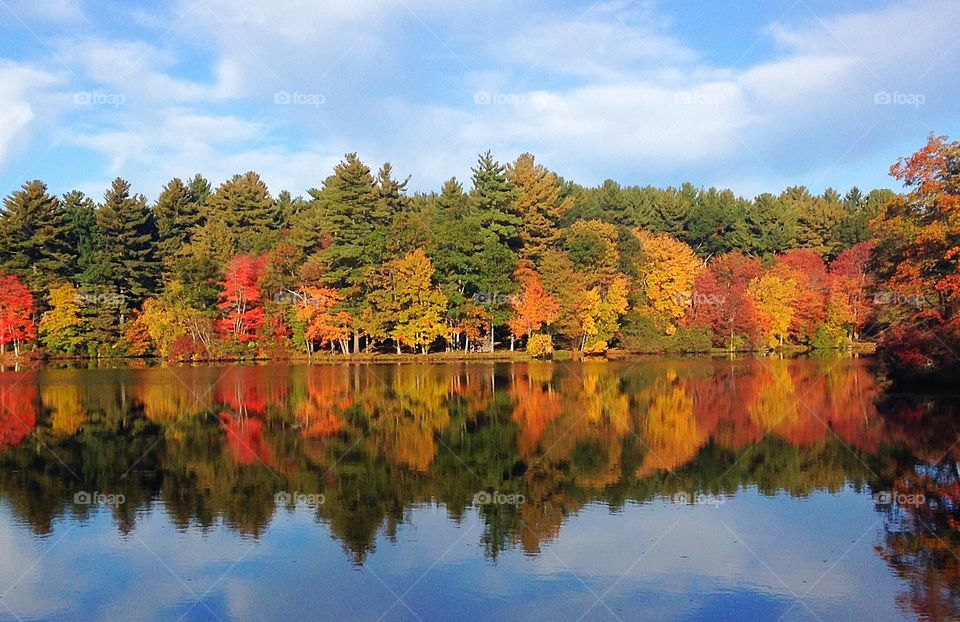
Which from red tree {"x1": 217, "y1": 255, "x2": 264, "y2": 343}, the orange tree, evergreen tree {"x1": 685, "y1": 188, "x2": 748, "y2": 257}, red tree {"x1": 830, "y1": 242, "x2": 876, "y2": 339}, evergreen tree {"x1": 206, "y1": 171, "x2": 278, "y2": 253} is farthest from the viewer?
evergreen tree {"x1": 685, "y1": 188, "x2": 748, "y2": 257}

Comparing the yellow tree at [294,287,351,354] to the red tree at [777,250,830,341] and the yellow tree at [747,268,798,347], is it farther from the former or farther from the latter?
the red tree at [777,250,830,341]

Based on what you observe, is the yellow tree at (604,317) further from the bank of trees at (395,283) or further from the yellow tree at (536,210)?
the yellow tree at (536,210)

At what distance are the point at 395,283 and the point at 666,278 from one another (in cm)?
1812

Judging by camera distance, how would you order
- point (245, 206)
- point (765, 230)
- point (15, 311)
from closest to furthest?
point (15, 311) → point (245, 206) → point (765, 230)

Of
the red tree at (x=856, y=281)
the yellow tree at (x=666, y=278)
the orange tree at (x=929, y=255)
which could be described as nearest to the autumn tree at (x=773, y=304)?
the red tree at (x=856, y=281)

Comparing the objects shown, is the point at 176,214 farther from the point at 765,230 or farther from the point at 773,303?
the point at 765,230

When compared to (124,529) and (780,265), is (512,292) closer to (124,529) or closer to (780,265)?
(780,265)

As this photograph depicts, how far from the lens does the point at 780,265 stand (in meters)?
58.9

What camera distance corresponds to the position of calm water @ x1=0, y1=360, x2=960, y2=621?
8.26 m

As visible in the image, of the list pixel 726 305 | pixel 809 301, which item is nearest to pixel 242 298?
pixel 726 305

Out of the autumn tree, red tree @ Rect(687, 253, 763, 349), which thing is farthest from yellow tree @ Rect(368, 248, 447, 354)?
the autumn tree

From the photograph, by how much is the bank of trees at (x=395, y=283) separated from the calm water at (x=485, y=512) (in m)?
25.7

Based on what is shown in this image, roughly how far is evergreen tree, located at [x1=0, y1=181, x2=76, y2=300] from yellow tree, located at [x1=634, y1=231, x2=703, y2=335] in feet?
117

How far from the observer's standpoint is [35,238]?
53312 mm
